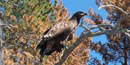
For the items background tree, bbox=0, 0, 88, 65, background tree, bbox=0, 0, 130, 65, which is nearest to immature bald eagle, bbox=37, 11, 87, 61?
background tree, bbox=0, 0, 88, 65

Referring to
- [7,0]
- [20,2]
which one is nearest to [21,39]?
[7,0]

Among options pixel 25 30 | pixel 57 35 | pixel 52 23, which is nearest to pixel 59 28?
pixel 57 35

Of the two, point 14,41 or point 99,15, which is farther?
point 99,15

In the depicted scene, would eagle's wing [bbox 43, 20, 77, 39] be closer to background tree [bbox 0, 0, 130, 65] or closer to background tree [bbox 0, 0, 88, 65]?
background tree [bbox 0, 0, 88, 65]

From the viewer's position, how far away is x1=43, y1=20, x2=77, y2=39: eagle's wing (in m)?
8.17

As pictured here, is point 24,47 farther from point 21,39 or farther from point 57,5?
point 57,5

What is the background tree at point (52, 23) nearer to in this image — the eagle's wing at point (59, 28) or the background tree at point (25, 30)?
the background tree at point (25, 30)

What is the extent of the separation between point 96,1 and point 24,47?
25.0ft

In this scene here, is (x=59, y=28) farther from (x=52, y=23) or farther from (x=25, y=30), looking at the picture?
(x=52, y=23)

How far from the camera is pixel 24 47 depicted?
1123 centimetres

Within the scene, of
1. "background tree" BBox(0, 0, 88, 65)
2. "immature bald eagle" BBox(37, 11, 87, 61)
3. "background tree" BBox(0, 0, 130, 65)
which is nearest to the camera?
"immature bald eagle" BBox(37, 11, 87, 61)

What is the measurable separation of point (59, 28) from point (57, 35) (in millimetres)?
154

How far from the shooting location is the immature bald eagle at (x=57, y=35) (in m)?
8.09

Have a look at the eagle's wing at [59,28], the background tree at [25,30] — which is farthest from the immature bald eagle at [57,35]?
the background tree at [25,30]
